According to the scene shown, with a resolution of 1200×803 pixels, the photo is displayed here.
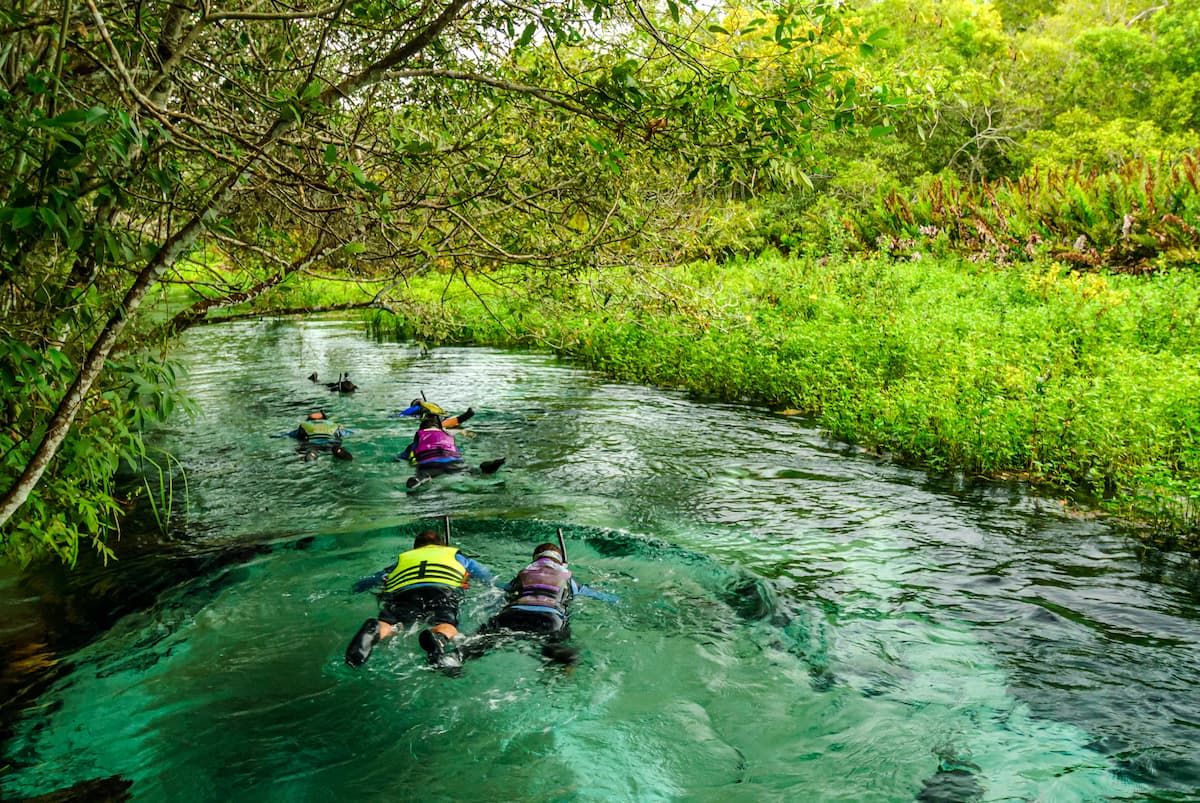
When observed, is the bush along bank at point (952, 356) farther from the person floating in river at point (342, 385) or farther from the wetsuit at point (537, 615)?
the person floating in river at point (342, 385)

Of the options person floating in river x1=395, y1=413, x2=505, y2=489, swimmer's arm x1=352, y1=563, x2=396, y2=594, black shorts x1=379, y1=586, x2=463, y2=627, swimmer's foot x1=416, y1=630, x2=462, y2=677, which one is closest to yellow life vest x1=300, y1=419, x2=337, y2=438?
person floating in river x1=395, y1=413, x2=505, y2=489

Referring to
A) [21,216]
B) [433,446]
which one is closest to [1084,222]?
[433,446]

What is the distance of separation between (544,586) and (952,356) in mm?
7704

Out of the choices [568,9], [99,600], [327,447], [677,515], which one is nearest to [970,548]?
[677,515]

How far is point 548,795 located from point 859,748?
1.89 m

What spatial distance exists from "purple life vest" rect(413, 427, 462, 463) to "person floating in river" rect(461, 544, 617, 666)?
434cm

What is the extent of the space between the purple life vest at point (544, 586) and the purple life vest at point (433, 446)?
4.28 m

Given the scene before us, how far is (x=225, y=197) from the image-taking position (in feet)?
13.8

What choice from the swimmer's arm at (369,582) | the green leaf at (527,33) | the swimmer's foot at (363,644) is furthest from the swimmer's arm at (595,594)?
the green leaf at (527,33)

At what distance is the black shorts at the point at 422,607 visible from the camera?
647 cm

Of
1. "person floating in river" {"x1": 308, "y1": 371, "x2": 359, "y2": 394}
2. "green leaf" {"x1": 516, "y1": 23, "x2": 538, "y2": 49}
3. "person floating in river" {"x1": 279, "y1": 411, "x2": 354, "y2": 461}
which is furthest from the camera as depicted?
"person floating in river" {"x1": 308, "y1": 371, "x2": 359, "y2": 394}

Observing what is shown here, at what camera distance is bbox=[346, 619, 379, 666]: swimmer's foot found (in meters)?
5.58

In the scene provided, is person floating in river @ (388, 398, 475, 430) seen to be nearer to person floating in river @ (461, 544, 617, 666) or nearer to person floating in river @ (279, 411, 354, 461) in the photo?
person floating in river @ (279, 411, 354, 461)

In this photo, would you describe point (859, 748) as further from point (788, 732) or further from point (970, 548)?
point (970, 548)
